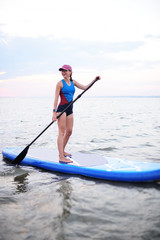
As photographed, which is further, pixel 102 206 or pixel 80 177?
pixel 80 177

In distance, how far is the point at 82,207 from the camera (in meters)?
3.25

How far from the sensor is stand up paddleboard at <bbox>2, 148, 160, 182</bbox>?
3.94 meters

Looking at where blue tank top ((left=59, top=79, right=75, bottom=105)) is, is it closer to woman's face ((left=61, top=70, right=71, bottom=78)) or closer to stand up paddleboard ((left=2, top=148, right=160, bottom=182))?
woman's face ((left=61, top=70, right=71, bottom=78))

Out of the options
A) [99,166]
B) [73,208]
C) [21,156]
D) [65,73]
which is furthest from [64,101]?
[73,208]

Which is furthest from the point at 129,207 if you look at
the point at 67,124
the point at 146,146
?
the point at 146,146

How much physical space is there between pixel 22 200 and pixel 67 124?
1.87m

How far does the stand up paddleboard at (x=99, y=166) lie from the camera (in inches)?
155

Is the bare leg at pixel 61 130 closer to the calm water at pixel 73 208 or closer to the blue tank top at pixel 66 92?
the blue tank top at pixel 66 92

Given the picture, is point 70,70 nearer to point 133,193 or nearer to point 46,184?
point 46,184

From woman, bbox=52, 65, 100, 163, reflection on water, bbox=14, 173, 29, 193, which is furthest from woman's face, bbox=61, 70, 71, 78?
reflection on water, bbox=14, 173, 29, 193

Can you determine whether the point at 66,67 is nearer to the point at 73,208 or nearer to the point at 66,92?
the point at 66,92

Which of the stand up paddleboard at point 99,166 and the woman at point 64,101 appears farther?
the woman at point 64,101

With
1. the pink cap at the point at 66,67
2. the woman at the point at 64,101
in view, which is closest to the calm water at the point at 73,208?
the woman at the point at 64,101

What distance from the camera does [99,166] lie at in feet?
14.5
